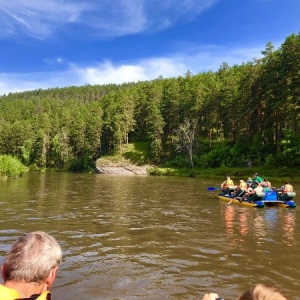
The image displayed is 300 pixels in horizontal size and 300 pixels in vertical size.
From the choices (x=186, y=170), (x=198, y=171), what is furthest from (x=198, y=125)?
(x=198, y=171)

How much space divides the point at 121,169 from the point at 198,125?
17927 mm

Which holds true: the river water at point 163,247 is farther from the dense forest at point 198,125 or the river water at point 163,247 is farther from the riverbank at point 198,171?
the dense forest at point 198,125

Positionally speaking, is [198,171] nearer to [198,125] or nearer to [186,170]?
[186,170]

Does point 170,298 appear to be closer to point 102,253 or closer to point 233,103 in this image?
point 102,253

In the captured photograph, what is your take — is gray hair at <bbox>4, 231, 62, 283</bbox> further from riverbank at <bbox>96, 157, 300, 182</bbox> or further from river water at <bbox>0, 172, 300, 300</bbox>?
riverbank at <bbox>96, 157, 300, 182</bbox>

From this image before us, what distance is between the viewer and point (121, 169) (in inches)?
2566

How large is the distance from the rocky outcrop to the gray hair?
56.9m

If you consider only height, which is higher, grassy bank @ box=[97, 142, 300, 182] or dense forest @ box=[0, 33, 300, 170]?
dense forest @ box=[0, 33, 300, 170]

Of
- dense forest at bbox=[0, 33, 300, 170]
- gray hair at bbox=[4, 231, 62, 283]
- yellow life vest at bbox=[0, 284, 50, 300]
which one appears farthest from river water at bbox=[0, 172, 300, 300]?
dense forest at bbox=[0, 33, 300, 170]

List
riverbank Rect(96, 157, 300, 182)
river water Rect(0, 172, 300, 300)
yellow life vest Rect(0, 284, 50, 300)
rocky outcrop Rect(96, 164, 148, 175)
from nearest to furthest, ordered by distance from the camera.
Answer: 1. yellow life vest Rect(0, 284, 50, 300)
2. river water Rect(0, 172, 300, 300)
3. riverbank Rect(96, 157, 300, 182)
4. rocky outcrop Rect(96, 164, 148, 175)

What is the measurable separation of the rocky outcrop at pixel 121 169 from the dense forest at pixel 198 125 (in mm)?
6756

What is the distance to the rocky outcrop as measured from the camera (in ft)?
202

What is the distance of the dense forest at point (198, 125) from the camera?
4347cm

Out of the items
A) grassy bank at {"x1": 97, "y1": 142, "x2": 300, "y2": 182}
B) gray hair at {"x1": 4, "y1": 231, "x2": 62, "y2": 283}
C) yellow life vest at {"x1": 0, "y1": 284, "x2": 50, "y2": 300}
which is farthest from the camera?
grassy bank at {"x1": 97, "y1": 142, "x2": 300, "y2": 182}
